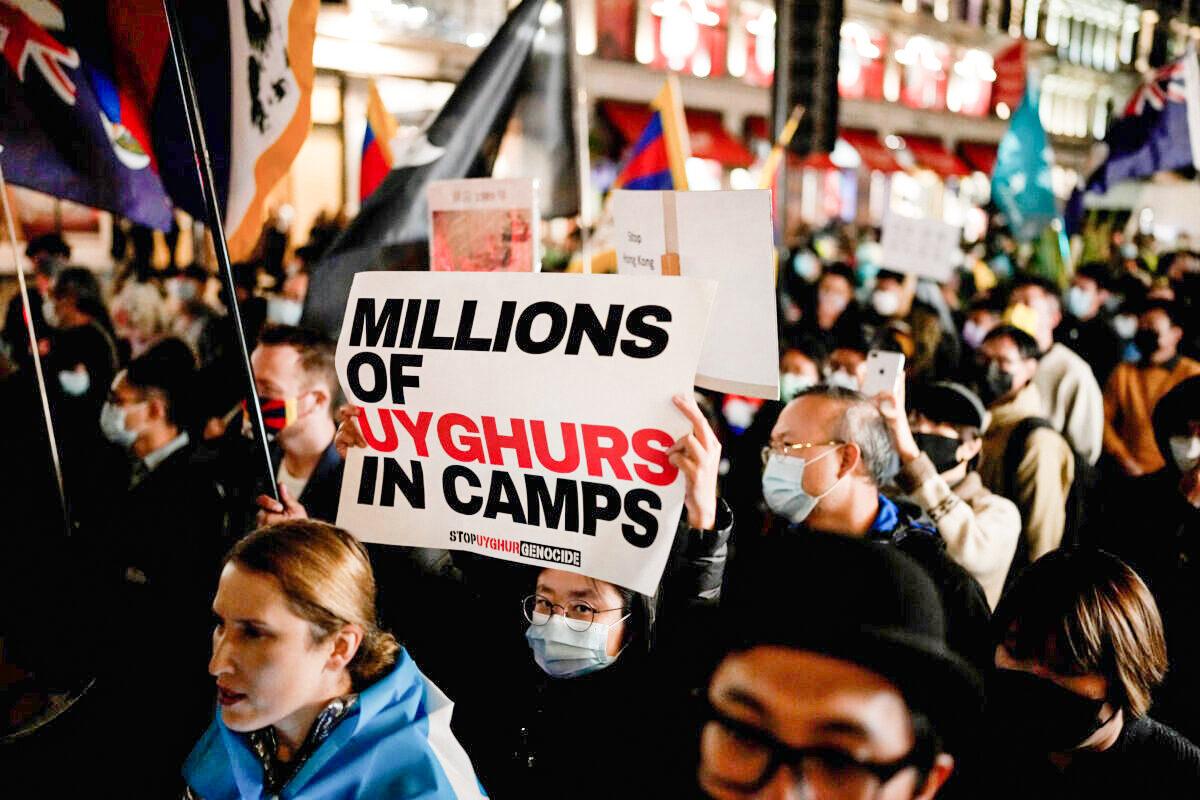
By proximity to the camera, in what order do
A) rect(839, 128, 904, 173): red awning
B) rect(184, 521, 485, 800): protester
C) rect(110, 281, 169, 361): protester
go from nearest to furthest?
1. rect(184, 521, 485, 800): protester
2. rect(110, 281, 169, 361): protester
3. rect(839, 128, 904, 173): red awning

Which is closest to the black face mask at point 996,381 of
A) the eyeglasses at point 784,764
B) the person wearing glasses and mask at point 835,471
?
the person wearing glasses and mask at point 835,471

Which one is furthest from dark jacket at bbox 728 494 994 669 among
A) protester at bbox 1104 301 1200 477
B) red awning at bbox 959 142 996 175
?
red awning at bbox 959 142 996 175

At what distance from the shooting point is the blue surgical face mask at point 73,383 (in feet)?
18.7

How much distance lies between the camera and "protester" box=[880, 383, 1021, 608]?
Answer: 3385 millimetres

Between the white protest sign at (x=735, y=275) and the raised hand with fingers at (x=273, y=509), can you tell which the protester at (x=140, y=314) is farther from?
the white protest sign at (x=735, y=275)

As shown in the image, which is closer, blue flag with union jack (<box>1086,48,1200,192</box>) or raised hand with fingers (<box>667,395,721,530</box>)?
raised hand with fingers (<box>667,395,721,530</box>)

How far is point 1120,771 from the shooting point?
1.94m

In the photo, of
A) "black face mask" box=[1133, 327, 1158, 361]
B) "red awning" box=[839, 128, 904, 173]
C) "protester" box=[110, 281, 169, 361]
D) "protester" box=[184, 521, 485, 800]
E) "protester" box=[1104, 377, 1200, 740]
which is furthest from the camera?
"red awning" box=[839, 128, 904, 173]

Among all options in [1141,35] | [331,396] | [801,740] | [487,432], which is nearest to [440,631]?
[487,432]

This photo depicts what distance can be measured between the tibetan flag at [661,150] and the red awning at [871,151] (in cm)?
2494

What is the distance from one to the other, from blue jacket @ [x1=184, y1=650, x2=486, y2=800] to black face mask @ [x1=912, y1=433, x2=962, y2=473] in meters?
2.28

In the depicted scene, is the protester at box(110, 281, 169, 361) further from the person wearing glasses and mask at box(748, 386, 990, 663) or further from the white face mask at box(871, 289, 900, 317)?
the person wearing glasses and mask at box(748, 386, 990, 663)

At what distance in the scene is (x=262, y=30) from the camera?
354cm

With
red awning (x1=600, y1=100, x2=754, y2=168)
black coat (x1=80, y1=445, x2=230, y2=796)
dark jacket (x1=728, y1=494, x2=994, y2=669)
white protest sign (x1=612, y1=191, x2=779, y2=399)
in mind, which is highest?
red awning (x1=600, y1=100, x2=754, y2=168)
